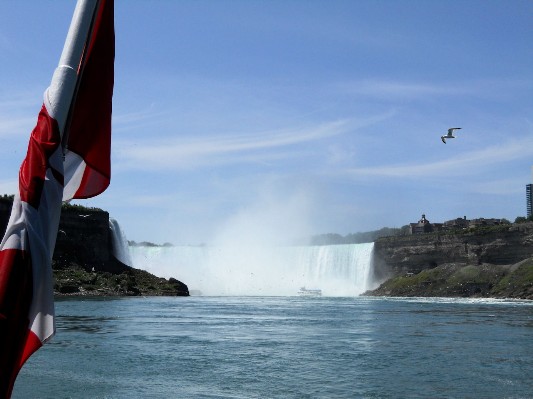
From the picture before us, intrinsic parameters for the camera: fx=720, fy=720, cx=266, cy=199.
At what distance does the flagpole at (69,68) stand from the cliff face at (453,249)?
9395cm

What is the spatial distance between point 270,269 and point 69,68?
4503 inches

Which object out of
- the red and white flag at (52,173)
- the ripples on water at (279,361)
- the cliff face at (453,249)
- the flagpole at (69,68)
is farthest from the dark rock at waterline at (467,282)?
the flagpole at (69,68)

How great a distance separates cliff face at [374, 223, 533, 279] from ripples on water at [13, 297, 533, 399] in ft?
193

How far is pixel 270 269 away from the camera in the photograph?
385 feet

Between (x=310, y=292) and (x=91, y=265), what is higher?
(x=91, y=265)

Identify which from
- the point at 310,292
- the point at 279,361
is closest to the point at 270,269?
the point at 310,292

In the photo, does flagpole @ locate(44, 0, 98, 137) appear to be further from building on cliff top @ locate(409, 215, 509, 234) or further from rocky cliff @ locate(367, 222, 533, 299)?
building on cliff top @ locate(409, 215, 509, 234)

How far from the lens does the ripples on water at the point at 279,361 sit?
17.2m

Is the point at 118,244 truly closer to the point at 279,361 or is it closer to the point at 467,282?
the point at 467,282

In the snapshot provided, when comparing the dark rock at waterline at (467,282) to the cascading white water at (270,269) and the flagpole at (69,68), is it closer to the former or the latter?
the cascading white water at (270,269)

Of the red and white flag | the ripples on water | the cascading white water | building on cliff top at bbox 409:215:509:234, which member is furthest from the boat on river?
the red and white flag

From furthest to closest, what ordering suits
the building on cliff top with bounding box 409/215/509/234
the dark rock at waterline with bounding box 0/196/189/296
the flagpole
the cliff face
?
the building on cliff top with bounding box 409/215/509/234 → the cliff face → the dark rock at waterline with bounding box 0/196/189/296 → the flagpole

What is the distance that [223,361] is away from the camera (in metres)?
22.3

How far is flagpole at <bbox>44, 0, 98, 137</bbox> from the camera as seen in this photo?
369 centimetres
